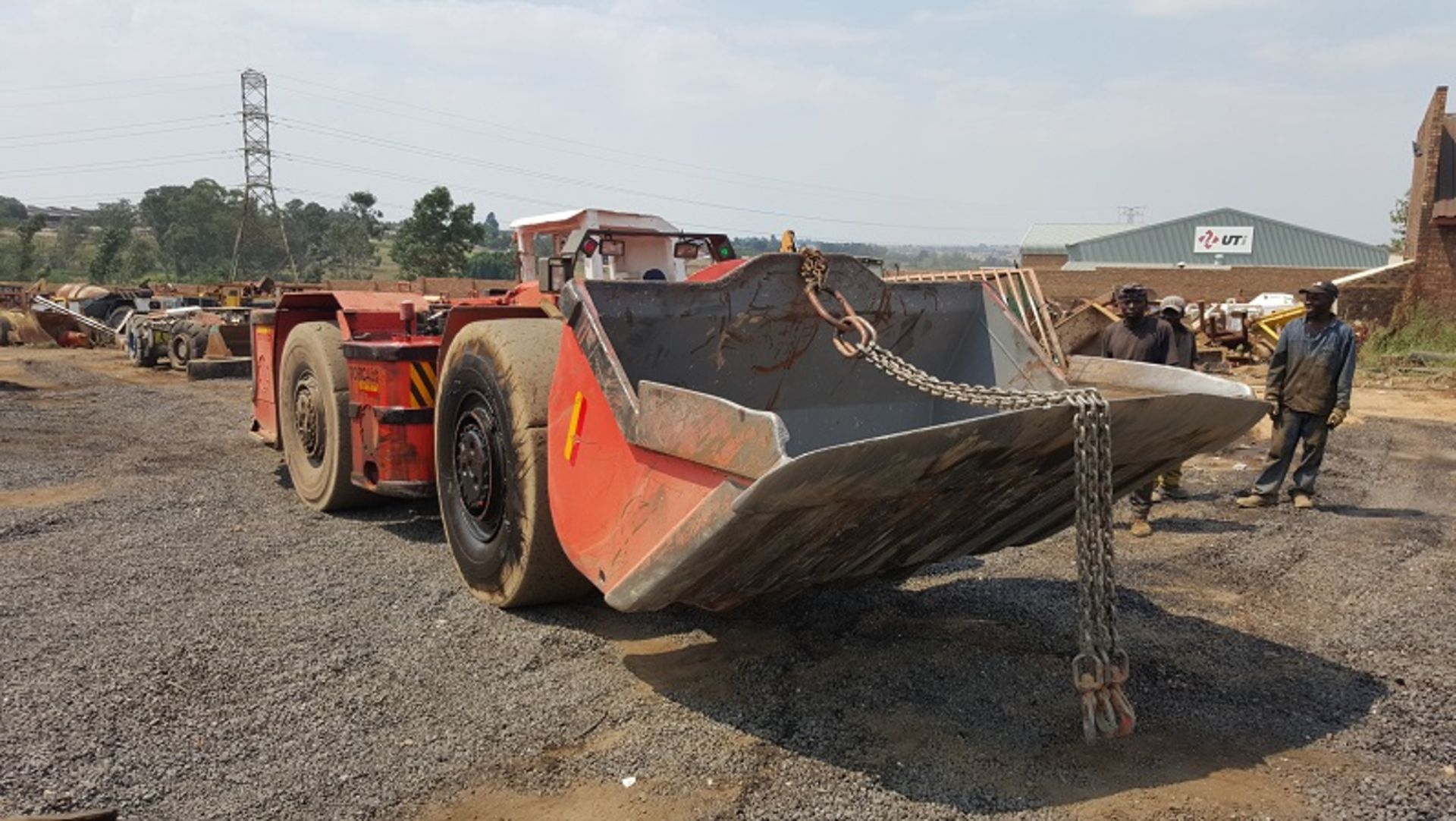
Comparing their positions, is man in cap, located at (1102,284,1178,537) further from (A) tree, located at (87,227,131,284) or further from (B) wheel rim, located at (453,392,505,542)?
(A) tree, located at (87,227,131,284)

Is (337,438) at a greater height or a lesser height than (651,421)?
lesser

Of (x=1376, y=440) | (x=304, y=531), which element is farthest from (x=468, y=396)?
(x=1376, y=440)

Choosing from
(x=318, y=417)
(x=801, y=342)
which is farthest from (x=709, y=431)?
(x=318, y=417)

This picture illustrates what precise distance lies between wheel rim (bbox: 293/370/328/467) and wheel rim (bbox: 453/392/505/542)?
7.40ft

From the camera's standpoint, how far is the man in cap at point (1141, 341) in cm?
725

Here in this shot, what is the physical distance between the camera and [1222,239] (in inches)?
2347

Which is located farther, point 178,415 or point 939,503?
point 178,415

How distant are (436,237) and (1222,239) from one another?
41097 millimetres

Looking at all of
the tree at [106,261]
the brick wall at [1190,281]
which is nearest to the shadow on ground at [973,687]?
the brick wall at [1190,281]

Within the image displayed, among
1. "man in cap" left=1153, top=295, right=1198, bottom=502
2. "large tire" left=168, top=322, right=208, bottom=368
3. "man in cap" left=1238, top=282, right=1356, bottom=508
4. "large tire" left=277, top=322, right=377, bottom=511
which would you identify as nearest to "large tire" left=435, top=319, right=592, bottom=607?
"large tire" left=277, top=322, right=377, bottom=511

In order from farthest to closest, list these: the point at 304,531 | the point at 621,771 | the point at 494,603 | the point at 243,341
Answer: the point at 243,341 < the point at 304,531 < the point at 494,603 < the point at 621,771

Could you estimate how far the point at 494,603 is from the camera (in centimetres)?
504

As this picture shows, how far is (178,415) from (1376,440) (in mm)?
13336

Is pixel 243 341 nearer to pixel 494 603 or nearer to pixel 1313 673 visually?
pixel 494 603
